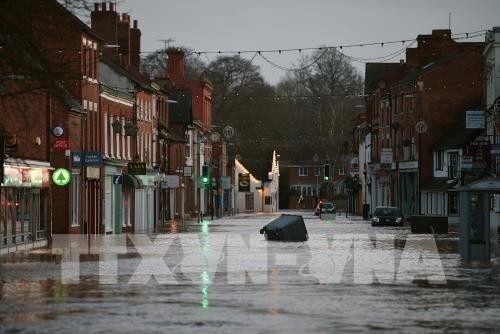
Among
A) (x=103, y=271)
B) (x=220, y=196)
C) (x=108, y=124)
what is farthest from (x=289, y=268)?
(x=220, y=196)

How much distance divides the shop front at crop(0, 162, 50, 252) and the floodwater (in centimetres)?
449

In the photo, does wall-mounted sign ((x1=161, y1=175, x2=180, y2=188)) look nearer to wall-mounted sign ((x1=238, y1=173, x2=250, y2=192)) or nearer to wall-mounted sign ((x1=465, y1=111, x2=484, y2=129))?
wall-mounted sign ((x1=465, y1=111, x2=484, y2=129))

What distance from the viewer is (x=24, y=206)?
45531 mm

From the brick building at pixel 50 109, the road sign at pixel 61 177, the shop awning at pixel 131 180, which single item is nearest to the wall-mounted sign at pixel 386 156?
the shop awning at pixel 131 180

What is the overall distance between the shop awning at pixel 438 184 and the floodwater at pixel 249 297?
45.3 m

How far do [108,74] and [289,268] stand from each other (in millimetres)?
39929

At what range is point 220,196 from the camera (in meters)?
130

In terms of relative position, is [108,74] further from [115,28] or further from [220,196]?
[220,196]

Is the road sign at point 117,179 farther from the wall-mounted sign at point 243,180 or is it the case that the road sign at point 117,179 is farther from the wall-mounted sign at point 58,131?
the wall-mounted sign at point 243,180

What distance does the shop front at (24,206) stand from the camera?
42469mm

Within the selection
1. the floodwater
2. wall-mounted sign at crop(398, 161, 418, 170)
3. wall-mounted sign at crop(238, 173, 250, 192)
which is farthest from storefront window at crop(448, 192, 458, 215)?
wall-mounted sign at crop(238, 173, 250, 192)

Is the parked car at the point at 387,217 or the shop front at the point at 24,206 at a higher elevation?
the shop front at the point at 24,206

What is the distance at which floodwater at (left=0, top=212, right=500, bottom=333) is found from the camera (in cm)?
1925

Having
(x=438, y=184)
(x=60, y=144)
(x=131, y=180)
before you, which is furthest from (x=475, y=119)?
(x=60, y=144)
